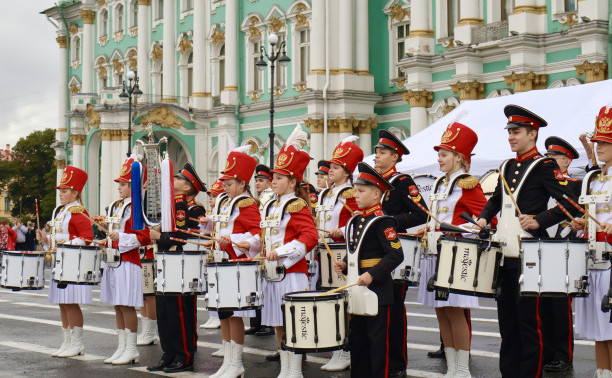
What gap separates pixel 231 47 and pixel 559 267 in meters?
33.8

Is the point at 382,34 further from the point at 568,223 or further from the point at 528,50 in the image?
the point at 568,223

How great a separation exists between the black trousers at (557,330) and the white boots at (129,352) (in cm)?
468

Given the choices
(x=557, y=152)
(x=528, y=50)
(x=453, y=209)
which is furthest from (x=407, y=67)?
(x=453, y=209)

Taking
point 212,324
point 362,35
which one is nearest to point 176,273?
point 212,324

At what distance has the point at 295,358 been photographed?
9.38m

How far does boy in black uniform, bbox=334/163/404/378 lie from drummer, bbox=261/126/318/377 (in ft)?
3.48

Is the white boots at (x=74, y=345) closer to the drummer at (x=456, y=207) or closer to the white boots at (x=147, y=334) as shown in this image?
the white boots at (x=147, y=334)

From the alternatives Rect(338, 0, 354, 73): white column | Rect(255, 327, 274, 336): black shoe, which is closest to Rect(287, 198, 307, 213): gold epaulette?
Rect(255, 327, 274, 336): black shoe

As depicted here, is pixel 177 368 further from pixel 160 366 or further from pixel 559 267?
pixel 559 267

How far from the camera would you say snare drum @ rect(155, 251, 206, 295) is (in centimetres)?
1021

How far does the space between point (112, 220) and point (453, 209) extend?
4.06 metres

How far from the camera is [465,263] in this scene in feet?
27.2

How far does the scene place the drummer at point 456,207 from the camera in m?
9.46

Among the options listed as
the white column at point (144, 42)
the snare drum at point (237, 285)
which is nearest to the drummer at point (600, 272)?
the snare drum at point (237, 285)
